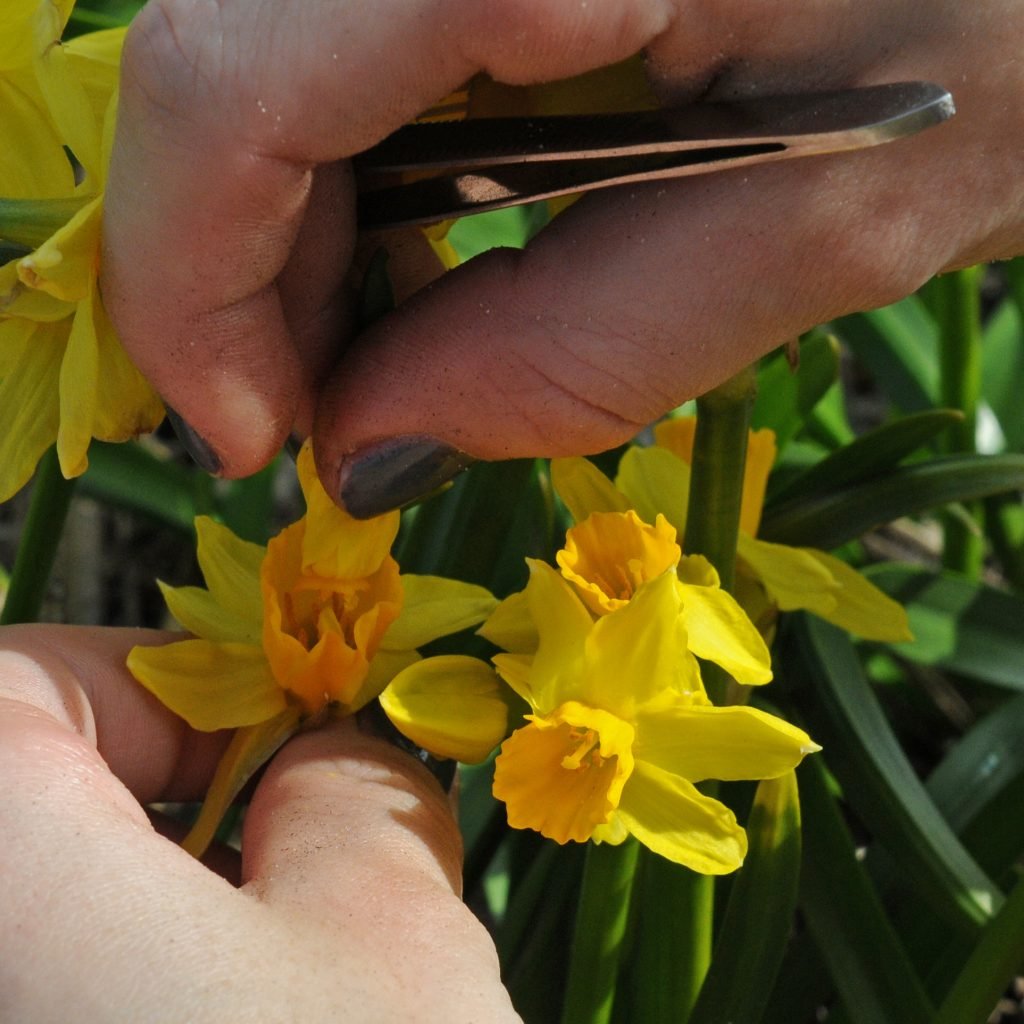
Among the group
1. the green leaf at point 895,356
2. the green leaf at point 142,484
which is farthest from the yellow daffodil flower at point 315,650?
the green leaf at point 895,356

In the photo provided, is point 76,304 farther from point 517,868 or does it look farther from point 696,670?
point 517,868

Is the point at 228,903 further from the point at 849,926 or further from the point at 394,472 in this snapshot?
the point at 849,926

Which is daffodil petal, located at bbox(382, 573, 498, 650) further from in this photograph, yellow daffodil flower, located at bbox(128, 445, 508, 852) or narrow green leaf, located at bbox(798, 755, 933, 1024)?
narrow green leaf, located at bbox(798, 755, 933, 1024)

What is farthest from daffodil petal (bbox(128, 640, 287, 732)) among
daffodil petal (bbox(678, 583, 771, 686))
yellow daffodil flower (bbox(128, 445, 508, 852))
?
daffodil petal (bbox(678, 583, 771, 686))

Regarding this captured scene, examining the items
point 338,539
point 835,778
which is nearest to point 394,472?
point 338,539

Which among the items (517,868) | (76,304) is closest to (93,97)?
(76,304)
